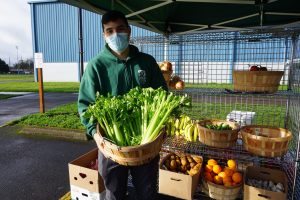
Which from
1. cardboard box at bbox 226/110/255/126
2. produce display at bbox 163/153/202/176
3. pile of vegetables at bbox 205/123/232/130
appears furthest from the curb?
pile of vegetables at bbox 205/123/232/130

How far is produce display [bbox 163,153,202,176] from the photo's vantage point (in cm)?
334

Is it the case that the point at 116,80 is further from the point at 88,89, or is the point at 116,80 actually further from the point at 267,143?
the point at 267,143

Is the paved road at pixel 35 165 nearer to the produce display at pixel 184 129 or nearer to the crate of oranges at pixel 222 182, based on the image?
the produce display at pixel 184 129

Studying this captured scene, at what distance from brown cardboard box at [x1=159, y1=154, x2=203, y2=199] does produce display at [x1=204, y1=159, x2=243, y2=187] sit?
18 cm

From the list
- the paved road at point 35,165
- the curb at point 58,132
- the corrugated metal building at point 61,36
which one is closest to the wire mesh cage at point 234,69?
the paved road at point 35,165

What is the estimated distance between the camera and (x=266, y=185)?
3.16 metres

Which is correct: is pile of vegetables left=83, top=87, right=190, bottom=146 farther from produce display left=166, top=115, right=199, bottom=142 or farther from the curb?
the curb

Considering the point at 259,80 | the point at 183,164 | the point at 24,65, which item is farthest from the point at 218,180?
the point at 24,65

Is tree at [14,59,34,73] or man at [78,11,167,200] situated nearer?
man at [78,11,167,200]

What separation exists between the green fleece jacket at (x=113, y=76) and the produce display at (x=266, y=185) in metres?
1.87

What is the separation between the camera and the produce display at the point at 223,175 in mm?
3141

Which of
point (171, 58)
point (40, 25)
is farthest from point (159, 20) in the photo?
point (40, 25)

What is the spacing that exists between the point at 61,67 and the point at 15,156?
24.4m

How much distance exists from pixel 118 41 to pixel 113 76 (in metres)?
0.34
